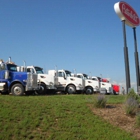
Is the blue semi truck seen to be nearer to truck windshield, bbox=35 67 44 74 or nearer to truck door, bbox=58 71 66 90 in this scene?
truck windshield, bbox=35 67 44 74

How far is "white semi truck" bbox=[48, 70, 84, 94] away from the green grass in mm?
12033

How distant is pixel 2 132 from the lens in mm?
7055

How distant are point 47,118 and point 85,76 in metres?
16.8

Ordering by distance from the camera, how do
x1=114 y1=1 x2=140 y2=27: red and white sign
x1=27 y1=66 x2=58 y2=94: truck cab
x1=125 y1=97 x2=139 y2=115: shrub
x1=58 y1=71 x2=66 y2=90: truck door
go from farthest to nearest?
x1=58 y1=71 x2=66 y2=90: truck door, x1=27 y1=66 x2=58 y2=94: truck cab, x1=114 y1=1 x2=140 y2=27: red and white sign, x1=125 y1=97 x2=139 y2=115: shrub

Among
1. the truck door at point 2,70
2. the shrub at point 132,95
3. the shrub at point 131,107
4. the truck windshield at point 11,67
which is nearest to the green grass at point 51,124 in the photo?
the shrub at point 131,107

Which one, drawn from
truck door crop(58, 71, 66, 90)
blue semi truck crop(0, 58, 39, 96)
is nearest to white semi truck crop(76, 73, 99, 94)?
truck door crop(58, 71, 66, 90)

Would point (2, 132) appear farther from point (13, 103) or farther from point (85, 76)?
point (85, 76)

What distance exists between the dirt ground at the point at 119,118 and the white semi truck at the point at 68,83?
442 inches

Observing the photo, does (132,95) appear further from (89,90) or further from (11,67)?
(89,90)

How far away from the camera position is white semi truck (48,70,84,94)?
2214 cm

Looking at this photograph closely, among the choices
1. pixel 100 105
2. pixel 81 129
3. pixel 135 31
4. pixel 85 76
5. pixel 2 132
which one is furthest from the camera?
pixel 85 76

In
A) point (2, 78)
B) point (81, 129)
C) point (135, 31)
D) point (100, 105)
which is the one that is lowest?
point (81, 129)

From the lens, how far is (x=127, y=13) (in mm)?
16453

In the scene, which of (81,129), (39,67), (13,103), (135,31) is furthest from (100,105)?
(39,67)
